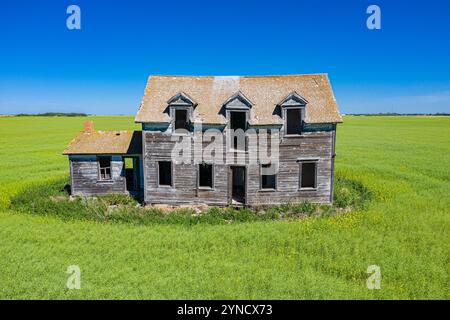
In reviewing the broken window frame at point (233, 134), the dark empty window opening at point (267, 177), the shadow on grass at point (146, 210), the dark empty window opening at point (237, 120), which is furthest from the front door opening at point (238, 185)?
the dark empty window opening at point (237, 120)

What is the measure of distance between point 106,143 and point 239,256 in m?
12.3

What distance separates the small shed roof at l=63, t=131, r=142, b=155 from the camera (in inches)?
752

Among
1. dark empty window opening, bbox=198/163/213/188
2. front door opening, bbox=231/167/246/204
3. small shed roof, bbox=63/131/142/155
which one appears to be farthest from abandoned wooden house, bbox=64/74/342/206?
small shed roof, bbox=63/131/142/155

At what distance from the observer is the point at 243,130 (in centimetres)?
1711

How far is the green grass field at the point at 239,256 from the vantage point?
9.08m

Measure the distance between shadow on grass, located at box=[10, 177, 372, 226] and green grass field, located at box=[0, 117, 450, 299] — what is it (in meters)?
0.71

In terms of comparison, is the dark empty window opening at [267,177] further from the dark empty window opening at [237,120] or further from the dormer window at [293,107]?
the dark empty window opening at [237,120]

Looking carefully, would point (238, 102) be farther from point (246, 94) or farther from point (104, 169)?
point (104, 169)

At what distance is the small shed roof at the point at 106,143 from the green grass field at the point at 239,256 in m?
4.77

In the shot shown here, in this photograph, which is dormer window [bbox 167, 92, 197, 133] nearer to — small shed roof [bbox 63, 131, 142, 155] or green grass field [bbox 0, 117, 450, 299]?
small shed roof [bbox 63, 131, 142, 155]
